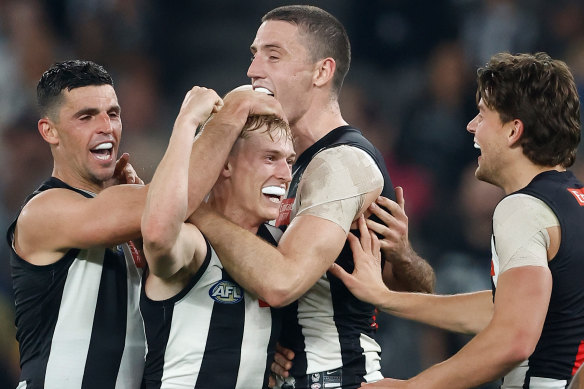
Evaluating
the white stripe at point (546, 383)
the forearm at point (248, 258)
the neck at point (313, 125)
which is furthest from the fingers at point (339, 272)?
the white stripe at point (546, 383)

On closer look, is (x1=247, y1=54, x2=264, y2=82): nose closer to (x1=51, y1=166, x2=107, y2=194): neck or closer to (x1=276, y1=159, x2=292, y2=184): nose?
(x1=276, y1=159, x2=292, y2=184): nose

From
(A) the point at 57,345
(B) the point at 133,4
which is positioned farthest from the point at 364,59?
(A) the point at 57,345

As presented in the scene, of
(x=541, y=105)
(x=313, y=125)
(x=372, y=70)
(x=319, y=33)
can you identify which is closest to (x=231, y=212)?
(x=313, y=125)

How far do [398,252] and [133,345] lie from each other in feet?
4.28

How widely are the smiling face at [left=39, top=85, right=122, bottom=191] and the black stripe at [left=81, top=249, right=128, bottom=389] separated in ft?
1.45

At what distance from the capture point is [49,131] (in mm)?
3939

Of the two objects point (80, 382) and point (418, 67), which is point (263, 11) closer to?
point (418, 67)

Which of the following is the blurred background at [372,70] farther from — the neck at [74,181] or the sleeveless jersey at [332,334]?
the sleeveless jersey at [332,334]

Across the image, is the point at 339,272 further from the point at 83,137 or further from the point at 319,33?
the point at 83,137

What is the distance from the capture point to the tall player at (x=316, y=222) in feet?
10.4

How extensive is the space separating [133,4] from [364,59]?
220 cm

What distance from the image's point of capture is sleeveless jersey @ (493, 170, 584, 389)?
3.10 m

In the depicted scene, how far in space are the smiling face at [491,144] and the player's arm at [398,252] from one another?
1.64ft

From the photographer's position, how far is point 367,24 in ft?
25.1
